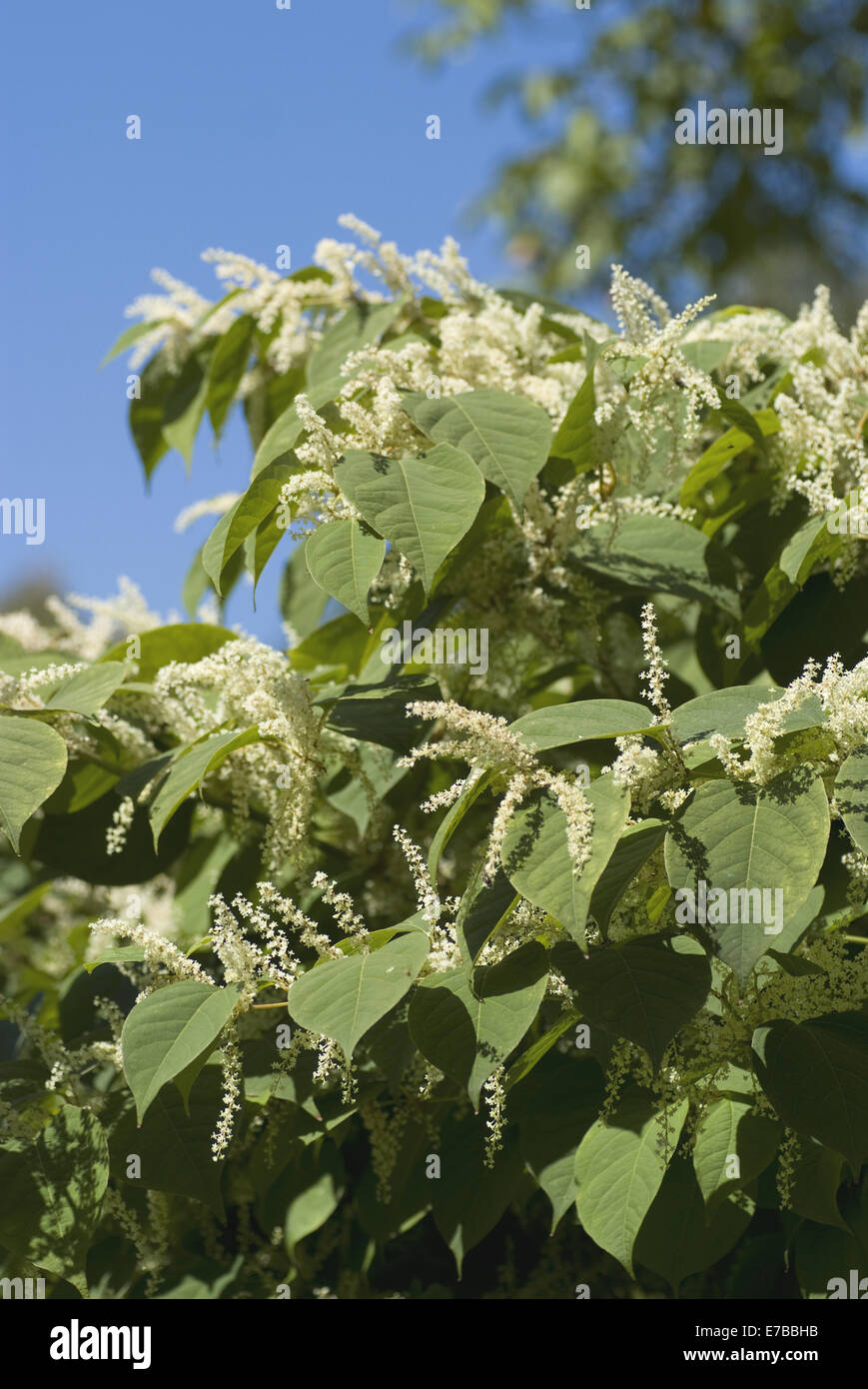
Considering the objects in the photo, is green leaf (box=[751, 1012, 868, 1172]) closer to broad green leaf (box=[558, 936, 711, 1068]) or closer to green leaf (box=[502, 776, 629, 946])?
broad green leaf (box=[558, 936, 711, 1068])

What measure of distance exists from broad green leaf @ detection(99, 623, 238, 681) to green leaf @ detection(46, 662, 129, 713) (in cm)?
22

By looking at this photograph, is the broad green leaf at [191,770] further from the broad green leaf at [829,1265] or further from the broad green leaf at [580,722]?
the broad green leaf at [829,1265]

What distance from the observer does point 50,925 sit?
3594 millimetres

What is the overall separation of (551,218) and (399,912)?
15103 millimetres

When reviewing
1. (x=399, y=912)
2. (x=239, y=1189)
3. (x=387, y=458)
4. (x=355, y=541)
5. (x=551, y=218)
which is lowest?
(x=239, y=1189)

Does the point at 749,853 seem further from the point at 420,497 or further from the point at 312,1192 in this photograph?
the point at 312,1192

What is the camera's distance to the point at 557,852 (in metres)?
1.37

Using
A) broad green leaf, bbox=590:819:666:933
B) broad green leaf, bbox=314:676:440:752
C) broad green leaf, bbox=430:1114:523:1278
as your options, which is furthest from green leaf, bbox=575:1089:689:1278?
broad green leaf, bbox=314:676:440:752

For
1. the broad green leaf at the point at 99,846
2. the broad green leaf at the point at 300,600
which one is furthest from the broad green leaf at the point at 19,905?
the broad green leaf at the point at 300,600

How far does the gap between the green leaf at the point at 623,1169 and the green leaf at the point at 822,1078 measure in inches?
5.5

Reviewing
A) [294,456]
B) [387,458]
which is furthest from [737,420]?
[294,456]
